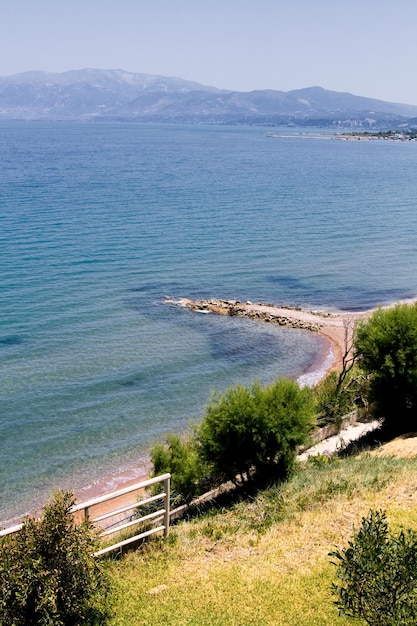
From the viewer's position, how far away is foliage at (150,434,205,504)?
65.1 ft

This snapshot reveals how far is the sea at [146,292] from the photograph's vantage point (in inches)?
1143

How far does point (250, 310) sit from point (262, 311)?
2.92 ft

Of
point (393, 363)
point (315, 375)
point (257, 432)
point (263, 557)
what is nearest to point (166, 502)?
point (263, 557)

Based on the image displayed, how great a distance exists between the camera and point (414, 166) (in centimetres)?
16125

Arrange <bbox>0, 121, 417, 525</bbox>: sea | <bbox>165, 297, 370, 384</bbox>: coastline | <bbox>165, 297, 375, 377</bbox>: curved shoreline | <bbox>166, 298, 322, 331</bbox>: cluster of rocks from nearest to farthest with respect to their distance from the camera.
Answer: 1. <bbox>0, 121, 417, 525</bbox>: sea
2. <bbox>165, 297, 370, 384</bbox>: coastline
3. <bbox>165, 297, 375, 377</bbox>: curved shoreline
4. <bbox>166, 298, 322, 331</bbox>: cluster of rocks

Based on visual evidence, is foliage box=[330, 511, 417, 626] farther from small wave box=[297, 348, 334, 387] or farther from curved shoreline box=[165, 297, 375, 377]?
curved shoreline box=[165, 297, 375, 377]

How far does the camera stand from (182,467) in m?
20.1

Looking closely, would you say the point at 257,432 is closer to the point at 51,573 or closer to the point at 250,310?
the point at 51,573

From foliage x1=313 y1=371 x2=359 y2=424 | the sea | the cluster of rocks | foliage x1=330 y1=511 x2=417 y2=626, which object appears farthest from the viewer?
the cluster of rocks

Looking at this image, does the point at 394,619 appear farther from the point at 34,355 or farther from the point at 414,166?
the point at 414,166

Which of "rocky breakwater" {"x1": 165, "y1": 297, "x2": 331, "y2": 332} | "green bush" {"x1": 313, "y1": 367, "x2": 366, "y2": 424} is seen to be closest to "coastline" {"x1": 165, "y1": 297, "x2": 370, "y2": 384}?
"rocky breakwater" {"x1": 165, "y1": 297, "x2": 331, "y2": 332}

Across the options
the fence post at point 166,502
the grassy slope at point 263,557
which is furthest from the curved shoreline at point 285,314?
the fence post at point 166,502

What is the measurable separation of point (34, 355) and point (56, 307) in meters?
8.04

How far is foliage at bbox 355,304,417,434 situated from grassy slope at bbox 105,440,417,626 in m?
6.95
